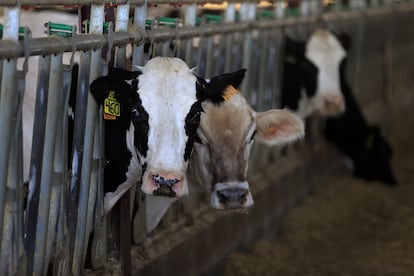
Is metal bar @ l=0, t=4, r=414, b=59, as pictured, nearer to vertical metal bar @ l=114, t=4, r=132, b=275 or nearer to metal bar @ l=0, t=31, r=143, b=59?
metal bar @ l=0, t=31, r=143, b=59

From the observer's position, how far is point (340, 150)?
8.08 meters

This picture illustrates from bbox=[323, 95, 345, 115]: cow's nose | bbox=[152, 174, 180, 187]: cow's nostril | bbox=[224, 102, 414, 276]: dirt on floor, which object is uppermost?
bbox=[152, 174, 180, 187]: cow's nostril

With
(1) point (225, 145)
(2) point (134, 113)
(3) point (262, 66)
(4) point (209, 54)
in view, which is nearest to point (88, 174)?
(2) point (134, 113)

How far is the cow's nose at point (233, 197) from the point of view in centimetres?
393

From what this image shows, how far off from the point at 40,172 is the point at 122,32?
2.78 ft

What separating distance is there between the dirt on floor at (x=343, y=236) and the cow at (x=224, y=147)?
1272mm

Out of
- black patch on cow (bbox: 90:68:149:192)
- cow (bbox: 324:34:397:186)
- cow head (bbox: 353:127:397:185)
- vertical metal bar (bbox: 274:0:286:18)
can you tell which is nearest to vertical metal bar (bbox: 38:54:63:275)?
black patch on cow (bbox: 90:68:149:192)

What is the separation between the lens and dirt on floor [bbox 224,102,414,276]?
5.40 metres

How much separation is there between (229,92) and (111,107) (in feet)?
2.26

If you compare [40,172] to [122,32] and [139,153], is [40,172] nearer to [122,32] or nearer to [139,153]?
[139,153]

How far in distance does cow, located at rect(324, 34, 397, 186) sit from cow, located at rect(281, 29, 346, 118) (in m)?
0.76

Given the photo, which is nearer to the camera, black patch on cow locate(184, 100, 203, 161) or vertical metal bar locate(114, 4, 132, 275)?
black patch on cow locate(184, 100, 203, 161)

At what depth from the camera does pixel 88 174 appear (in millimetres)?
3748

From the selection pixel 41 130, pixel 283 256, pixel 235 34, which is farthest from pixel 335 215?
pixel 41 130
